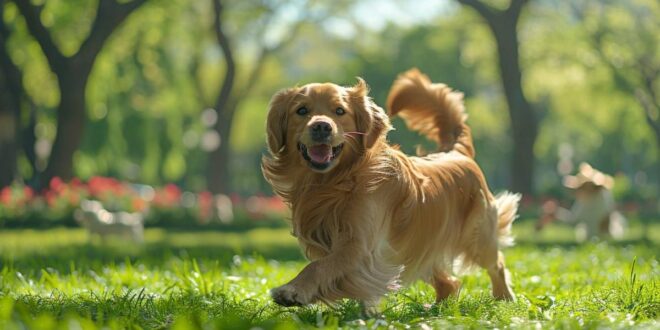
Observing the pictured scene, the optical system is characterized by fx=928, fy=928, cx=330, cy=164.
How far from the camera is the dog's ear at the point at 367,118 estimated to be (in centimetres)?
521

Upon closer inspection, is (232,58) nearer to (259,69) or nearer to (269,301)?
(259,69)

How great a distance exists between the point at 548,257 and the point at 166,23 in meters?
20.3

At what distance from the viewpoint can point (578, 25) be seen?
3303 centimetres

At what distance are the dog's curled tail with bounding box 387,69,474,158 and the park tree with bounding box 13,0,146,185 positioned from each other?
12.4 meters

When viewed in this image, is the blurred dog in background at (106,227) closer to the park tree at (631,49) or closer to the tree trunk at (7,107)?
the tree trunk at (7,107)

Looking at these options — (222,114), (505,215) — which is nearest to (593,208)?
(505,215)

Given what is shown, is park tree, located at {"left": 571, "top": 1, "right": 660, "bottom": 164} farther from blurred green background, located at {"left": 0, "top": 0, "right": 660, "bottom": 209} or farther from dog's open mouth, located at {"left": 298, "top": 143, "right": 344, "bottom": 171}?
dog's open mouth, located at {"left": 298, "top": 143, "right": 344, "bottom": 171}

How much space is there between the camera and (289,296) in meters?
4.66

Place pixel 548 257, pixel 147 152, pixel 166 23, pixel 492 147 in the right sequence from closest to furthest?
pixel 548 257 < pixel 166 23 < pixel 147 152 < pixel 492 147

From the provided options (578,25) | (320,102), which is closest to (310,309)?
(320,102)

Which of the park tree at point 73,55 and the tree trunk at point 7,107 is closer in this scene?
the park tree at point 73,55

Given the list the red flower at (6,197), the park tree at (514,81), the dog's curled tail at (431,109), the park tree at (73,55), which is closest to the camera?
the dog's curled tail at (431,109)

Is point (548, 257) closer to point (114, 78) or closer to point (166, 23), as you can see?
point (166, 23)

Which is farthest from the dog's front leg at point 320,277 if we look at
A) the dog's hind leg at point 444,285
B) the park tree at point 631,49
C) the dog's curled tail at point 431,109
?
the park tree at point 631,49
